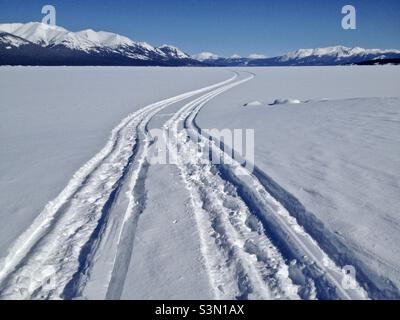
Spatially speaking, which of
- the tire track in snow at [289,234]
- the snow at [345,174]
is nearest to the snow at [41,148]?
the tire track in snow at [289,234]

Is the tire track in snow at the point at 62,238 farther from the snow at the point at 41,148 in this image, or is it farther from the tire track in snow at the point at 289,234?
the tire track in snow at the point at 289,234

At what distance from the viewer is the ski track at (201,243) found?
2.64 metres

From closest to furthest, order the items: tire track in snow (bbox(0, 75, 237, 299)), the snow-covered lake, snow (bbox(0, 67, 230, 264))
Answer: tire track in snow (bbox(0, 75, 237, 299))
the snow-covered lake
snow (bbox(0, 67, 230, 264))

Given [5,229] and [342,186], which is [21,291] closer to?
[5,229]

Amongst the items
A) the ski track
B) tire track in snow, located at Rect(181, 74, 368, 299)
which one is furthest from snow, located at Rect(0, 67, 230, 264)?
tire track in snow, located at Rect(181, 74, 368, 299)

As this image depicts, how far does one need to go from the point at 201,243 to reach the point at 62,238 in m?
1.47

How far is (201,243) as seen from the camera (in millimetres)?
3217

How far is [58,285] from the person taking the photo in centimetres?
269

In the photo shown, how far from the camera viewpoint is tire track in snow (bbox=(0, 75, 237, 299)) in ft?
8.94

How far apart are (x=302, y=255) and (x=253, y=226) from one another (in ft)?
2.20

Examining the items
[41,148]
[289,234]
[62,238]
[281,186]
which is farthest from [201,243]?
[41,148]

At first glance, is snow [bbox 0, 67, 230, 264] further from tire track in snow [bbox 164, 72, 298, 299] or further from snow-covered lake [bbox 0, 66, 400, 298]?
tire track in snow [bbox 164, 72, 298, 299]

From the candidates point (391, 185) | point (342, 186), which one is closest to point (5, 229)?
point (342, 186)

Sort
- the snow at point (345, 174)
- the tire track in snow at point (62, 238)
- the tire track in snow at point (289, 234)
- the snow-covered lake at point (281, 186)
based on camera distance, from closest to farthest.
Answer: the tire track in snow at point (289, 234) → the tire track in snow at point (62, 238) → the snow-covered lake at point (281, 186) → the snow at point (345, 174)
